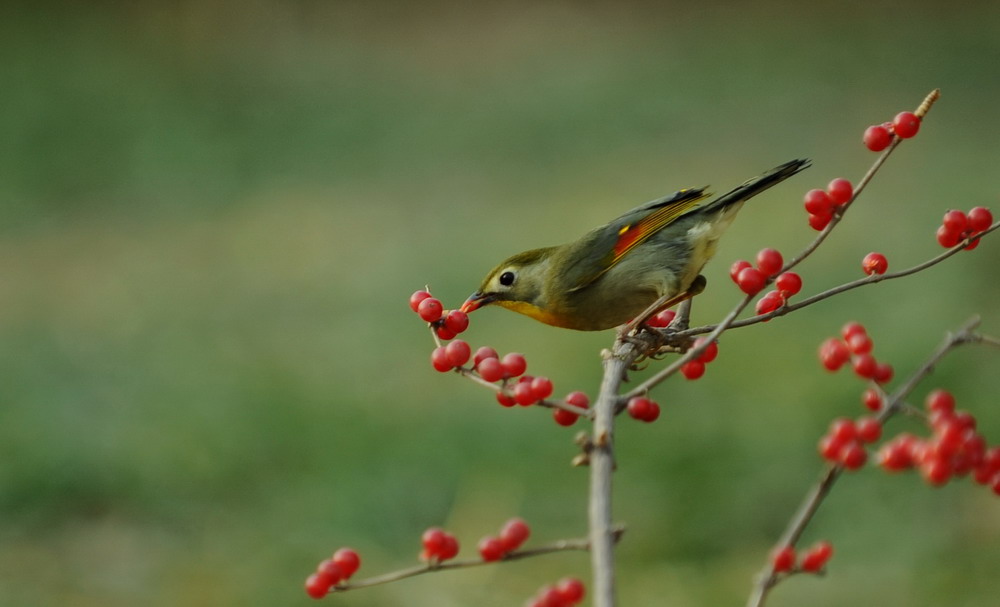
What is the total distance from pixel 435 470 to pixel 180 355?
80.3 inches

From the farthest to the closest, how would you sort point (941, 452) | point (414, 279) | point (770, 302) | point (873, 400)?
1. point (414, 279)
2. point (770, 302)
3. point (873, 400)
4. point (941, 452)

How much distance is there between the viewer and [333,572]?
1419 mm

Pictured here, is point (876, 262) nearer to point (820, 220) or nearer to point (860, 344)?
point (820, 220)

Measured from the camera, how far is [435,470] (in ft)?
13.8

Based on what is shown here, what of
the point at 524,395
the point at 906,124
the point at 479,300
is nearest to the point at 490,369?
the point at 524,395

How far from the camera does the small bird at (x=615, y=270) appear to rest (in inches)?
88.2

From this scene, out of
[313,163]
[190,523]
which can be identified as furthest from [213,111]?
[190,523]

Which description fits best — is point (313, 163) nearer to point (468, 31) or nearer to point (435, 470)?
point (468, 31)

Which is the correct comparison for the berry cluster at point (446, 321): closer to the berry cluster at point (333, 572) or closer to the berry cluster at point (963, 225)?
the berry cluster at point (333, 572)

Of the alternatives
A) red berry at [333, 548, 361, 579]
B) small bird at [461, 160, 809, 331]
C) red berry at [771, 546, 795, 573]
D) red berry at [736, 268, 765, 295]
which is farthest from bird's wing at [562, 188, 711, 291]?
red berry at [771, 546, 795, 573]

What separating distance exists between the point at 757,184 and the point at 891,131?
0.64m

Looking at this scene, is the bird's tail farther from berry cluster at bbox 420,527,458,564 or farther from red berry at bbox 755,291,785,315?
berry cluster at bbox 420,527,458,564

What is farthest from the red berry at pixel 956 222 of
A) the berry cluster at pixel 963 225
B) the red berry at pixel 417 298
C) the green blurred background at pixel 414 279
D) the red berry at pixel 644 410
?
the green blurred background at pixel 414 279

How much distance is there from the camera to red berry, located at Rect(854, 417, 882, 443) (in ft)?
3.31
